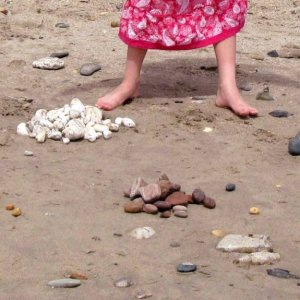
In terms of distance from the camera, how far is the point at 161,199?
3.33m

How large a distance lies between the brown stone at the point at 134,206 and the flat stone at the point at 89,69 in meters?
1.64

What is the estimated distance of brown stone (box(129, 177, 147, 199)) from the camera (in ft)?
11.0

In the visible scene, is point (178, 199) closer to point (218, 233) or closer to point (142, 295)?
point (218, 233)

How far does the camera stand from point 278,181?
358cm

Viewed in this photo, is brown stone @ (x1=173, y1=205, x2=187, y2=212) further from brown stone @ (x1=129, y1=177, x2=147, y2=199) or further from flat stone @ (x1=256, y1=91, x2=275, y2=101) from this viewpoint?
flat stone @ (x1=256, y1=91, x2=275, y2=101)

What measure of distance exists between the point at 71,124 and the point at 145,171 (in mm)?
461

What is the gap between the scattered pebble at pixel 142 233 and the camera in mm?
3117

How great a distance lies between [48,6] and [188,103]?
6.19 feet

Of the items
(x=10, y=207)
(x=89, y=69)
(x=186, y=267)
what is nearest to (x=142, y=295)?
(x=186, y=267)

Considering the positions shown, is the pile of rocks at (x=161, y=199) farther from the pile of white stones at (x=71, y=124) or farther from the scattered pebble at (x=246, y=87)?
the scattered pebble at (x=246, y=87)

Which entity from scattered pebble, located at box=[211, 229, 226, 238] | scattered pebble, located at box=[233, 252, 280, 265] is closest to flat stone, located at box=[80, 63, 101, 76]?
scattered pebble, located at box=[211, 229, 226, 238]

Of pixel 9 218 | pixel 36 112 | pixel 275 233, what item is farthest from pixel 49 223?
pixel 36 112

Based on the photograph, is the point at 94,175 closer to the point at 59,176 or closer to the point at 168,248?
the point at 59,176

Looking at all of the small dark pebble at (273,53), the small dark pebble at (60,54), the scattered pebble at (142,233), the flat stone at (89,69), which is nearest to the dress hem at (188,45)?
the flat stone at (89,69)
